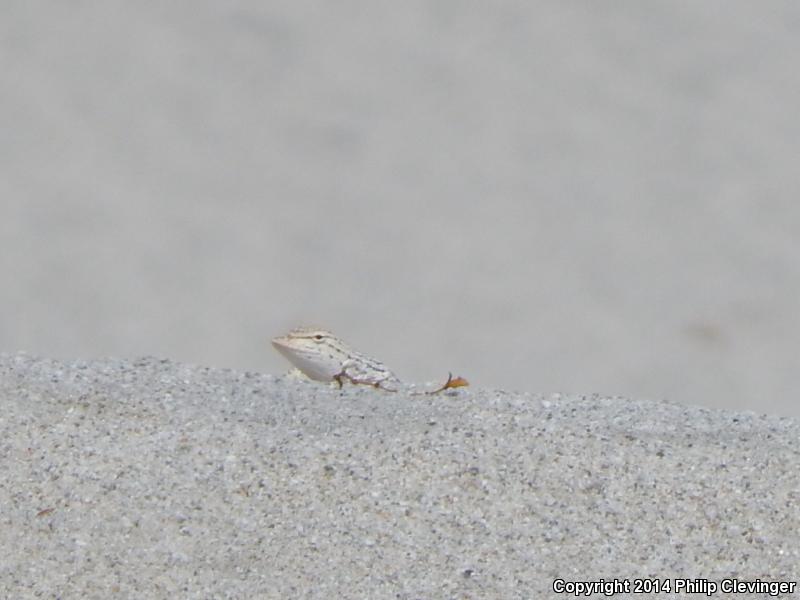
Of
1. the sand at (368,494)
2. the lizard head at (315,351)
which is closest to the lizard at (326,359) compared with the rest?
the lizard head at (315,351)

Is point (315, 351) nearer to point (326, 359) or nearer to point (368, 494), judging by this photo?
point (326, 359)

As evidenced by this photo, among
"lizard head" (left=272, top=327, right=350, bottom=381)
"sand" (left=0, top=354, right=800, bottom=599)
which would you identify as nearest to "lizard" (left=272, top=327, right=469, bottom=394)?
"lizard head" (left=272, top=327, right=350, bottom=381)

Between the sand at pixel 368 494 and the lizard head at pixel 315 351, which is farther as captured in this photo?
the lizard head at pixel 315 351

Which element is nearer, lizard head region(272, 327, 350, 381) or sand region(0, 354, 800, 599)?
sand region(0, 354, 800, 599)

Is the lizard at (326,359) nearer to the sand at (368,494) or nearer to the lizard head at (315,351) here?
the lizard head at (315,351)

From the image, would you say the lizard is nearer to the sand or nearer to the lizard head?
the lizard head

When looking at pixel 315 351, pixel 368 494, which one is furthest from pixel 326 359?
pixel 368 494

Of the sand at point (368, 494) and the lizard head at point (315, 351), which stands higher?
the lizard head at point (315, 351)

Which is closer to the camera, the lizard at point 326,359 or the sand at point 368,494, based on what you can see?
the sand at point 368,494

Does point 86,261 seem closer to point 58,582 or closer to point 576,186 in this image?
point 576,186
